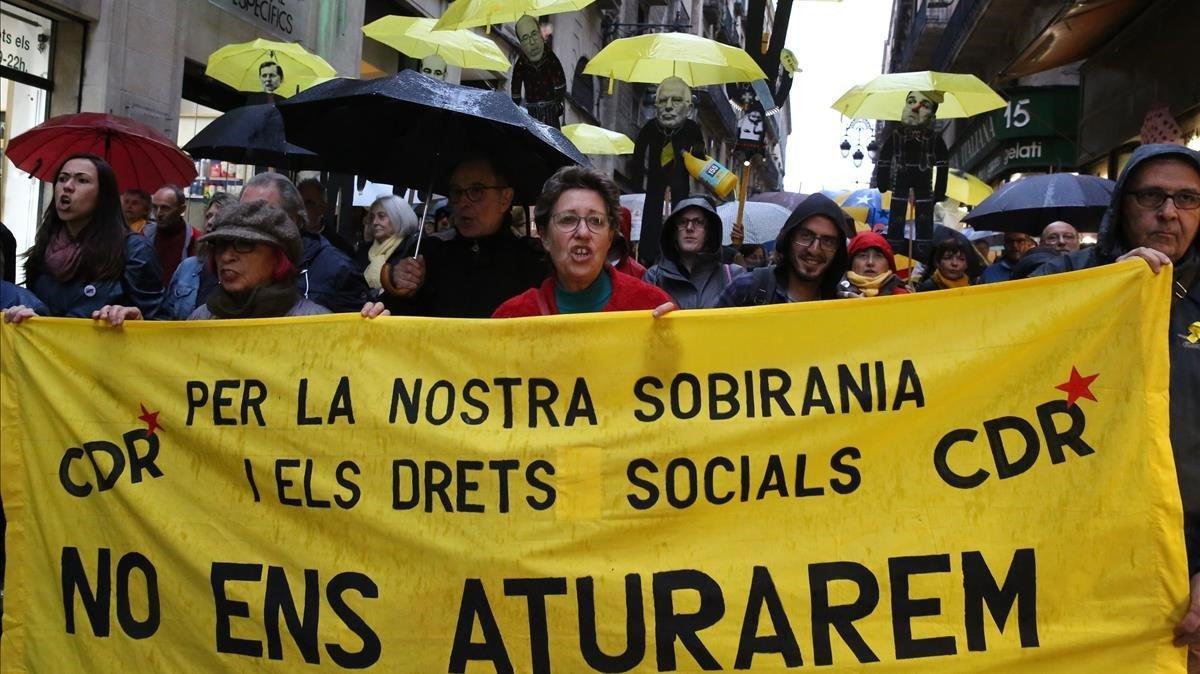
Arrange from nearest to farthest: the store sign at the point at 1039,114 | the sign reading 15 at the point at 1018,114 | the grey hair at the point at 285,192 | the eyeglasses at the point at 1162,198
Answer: the eyeglasses at the point at 1162,198, the grey hair at the point at 285,192, the store sign at the point at 1039,114, the sign reading 15 at the point at 1018,114

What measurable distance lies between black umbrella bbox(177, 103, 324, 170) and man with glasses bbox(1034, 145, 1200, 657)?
477 centimetres

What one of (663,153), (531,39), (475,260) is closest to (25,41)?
(531,39)

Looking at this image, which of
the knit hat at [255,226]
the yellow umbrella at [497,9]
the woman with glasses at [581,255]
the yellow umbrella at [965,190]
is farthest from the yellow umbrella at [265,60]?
the yellow umbrella at [965,190]

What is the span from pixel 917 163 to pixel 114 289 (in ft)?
20.7

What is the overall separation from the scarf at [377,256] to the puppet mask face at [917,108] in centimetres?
425

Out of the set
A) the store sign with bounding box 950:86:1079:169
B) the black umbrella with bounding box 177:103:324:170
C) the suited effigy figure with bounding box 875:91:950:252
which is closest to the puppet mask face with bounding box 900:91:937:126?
the suited effigy figure with bounding box 875:91:950:252

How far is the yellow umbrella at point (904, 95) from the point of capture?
8961 millimetres

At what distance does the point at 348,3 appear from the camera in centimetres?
1531

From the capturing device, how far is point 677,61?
921cm

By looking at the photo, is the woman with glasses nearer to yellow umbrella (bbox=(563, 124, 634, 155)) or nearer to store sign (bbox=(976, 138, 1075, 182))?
yellow umbrella (bbox=(563, 124, 634, 155))

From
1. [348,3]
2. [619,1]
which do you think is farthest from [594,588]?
[619,1]

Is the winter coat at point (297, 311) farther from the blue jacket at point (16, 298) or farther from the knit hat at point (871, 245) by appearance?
the knit hat at point (871, 245)

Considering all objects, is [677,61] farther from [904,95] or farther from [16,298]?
[16,298]

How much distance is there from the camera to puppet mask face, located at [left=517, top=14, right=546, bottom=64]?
8297 millimetres
